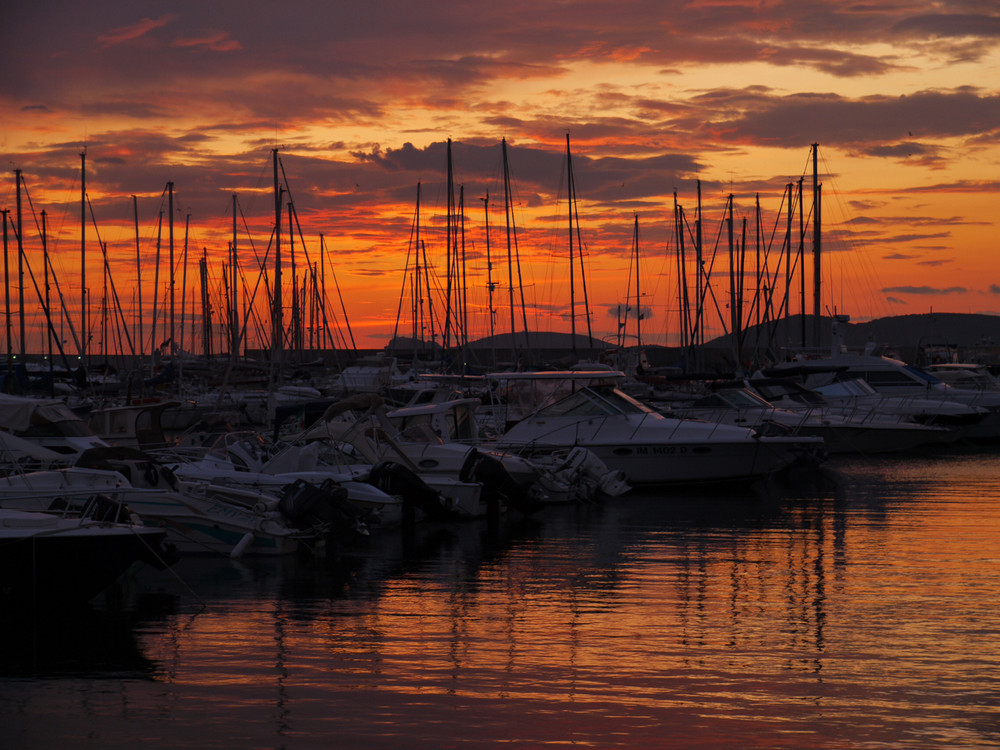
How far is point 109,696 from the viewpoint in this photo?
951 cm

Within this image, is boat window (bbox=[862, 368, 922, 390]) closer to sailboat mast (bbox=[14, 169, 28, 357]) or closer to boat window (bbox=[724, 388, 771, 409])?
boat window (bbox=[724, 388, 771, 409])

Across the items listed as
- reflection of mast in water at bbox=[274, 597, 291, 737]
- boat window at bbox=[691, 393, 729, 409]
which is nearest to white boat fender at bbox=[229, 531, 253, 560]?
reflection of mast in water at bbox=[274, 597, 291, 737]

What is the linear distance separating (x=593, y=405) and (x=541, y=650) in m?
16.3

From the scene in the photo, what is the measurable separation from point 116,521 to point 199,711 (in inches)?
191

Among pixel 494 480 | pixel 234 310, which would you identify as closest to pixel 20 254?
pixel 234 310

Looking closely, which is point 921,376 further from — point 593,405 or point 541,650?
point 541,650

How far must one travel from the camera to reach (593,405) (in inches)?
1061

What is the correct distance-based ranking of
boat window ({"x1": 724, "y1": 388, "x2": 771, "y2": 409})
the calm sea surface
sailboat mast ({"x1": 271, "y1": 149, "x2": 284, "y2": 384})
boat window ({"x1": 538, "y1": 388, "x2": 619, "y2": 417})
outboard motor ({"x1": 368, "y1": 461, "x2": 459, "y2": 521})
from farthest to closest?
sailboat mast ({"x1": 271, "y1": 149, "x2": 284, "y2": 384}) → boat window ({"x1": 724, "y1": 388, "x2": 771, "y2": 409}) → boat window ({"x1": 538, "y1": 388, "x2": 619, "y2": 417}) → outboard motor ({"x1": 368, "y1": 461, "x2": 459, "y2": 521}) → the calm sea surface

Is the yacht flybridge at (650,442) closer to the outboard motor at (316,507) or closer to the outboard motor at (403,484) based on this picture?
the outboard motor at (403,484)

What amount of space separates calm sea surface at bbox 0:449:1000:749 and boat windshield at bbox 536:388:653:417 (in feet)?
27.3

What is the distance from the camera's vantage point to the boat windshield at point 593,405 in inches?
1057

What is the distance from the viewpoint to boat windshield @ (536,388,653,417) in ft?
88.1

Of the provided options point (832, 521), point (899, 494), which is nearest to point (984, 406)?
point (899, 494)

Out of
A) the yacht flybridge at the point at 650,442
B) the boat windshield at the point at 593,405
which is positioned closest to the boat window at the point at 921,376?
the yacht flybridge at the point at 650,442
